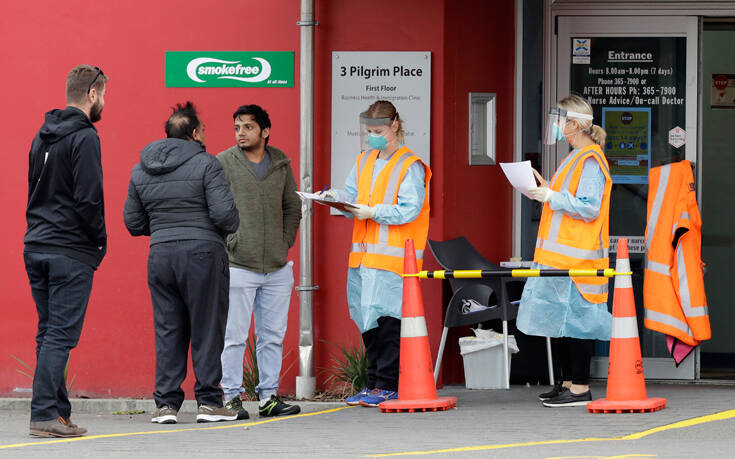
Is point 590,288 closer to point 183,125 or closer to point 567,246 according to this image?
point 567,246

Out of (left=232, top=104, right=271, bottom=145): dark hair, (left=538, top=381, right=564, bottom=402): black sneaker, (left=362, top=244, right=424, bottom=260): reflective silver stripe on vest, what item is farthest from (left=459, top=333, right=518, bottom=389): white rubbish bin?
(left=232, top=104, right=271, bottom=145): dark hair

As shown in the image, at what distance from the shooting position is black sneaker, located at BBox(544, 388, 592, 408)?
7418mm

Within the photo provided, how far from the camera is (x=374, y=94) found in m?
8.51

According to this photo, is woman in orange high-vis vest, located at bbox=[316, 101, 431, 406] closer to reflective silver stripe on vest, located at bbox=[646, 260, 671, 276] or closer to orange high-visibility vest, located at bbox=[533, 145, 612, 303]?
orange high-visibility vest, located at bbox=[533, 145, 612, 303]

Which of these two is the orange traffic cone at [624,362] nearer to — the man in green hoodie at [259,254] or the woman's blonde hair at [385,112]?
the woman's blonde hair at [385,112]

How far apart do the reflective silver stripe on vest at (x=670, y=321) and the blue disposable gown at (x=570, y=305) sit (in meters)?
1.32

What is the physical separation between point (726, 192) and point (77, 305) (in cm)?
631

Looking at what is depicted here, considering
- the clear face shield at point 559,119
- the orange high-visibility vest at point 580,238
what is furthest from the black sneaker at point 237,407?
the clear face shield at point 559,119

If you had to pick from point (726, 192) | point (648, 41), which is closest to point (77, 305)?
point (648, 41)

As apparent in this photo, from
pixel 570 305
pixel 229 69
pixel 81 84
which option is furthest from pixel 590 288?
pixel 81 84

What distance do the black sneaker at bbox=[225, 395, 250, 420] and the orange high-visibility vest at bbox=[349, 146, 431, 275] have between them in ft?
A: 3.75

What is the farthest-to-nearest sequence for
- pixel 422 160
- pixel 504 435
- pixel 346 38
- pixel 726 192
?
pixel 726 192 → pixel 346 38 → pixel 422 160 → pixel 504 435

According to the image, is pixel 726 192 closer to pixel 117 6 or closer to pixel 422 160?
pixel 422 160

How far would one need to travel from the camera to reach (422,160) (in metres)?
8.02
